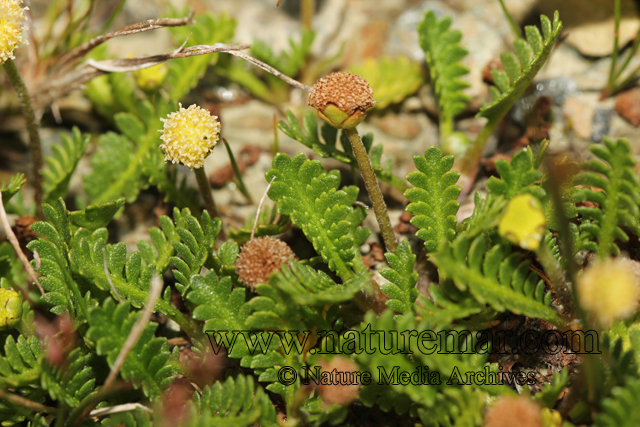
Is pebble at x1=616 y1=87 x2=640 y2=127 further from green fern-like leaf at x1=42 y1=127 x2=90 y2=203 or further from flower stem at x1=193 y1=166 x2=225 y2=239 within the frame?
green fern-like leaf at x1=42 y1=127 x2=90 y2=203

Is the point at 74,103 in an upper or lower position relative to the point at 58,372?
upper

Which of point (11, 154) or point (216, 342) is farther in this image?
point (11, 154)

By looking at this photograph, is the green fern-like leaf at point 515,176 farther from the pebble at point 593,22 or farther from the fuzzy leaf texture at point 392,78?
the pebble at point 593,22

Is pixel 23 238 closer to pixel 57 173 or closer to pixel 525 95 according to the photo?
pixel 57 173

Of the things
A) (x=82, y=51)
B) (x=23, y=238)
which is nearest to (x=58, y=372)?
(x=23, y=238)

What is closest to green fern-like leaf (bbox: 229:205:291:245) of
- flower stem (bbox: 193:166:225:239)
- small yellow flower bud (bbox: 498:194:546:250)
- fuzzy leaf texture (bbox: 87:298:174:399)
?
flower stem (bbox: 193:166:225:239)

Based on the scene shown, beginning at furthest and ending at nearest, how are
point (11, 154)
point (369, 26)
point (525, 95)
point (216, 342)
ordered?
point (369, 26), point (11, 154), point (525, 95), point (216, 342)

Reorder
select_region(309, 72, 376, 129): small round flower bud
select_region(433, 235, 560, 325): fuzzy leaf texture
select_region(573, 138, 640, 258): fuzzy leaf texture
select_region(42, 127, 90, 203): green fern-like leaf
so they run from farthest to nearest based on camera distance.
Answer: select_region(42, 127, 90, 203): green fern-like leaf < select_region(309, 72, 376, 129): small round flower bud < select_region(573, 138, 640, 258): fuzzy leaf texture < select_region(433, 235, 560, 325): fuzzy leaf texture
